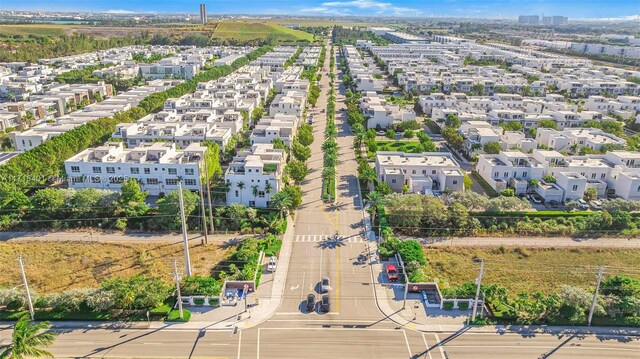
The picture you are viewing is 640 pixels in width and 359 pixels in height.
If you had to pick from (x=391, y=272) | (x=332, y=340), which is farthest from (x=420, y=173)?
(x=332, y=340)

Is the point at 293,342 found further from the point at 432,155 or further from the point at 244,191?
the point at 432,155

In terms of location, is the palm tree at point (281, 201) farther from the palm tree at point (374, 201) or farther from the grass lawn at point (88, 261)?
the palm tree at point (374, 201)

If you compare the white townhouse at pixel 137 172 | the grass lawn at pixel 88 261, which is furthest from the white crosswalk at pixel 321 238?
the white townhouse at pixel 137 172

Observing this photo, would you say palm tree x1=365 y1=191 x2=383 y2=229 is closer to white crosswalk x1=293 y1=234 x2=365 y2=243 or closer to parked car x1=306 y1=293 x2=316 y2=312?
white crosswalk x1=293 y1=234 x2=365 y2=243

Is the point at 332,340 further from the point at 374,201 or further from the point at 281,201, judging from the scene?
the point at 374,201

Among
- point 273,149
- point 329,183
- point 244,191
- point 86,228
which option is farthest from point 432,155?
point 86,228

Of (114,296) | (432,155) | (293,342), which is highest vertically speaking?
(432,155)

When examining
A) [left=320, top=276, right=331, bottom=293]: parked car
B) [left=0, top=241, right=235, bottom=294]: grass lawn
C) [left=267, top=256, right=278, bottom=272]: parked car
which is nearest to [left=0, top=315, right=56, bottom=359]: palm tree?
[left=0, top=241, right=235, bottom=294]: grass lawn
